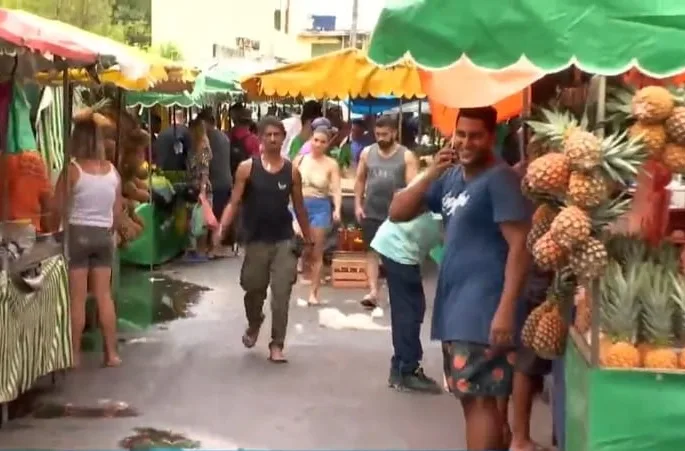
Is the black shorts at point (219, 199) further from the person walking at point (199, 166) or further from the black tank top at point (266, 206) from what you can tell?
the black tank top at point (266, 206)

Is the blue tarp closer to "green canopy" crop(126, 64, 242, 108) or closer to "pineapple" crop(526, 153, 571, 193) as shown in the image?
"green canopy" crop(126, 64, 242, 108)

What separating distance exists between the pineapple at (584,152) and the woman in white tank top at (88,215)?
15.2 feet

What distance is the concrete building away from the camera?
33.1 meters

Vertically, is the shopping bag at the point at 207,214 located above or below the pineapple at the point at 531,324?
below

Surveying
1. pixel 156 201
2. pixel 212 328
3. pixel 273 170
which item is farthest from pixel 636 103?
pixel 156 201

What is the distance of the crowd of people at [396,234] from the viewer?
15.9 feet

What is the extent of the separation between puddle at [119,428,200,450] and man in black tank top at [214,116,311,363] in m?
1.96

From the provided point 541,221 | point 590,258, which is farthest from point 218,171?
point 590,258

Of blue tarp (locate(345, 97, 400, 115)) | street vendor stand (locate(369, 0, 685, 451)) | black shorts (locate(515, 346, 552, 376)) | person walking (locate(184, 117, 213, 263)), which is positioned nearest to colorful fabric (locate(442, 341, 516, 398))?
street vendor stand (locate(369, 0, 685, 451))

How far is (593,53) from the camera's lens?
13.3ft

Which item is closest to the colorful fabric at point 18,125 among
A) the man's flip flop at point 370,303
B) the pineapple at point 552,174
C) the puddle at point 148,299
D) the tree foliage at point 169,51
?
the puddle at point 148,299

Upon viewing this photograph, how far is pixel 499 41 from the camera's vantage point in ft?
13.4

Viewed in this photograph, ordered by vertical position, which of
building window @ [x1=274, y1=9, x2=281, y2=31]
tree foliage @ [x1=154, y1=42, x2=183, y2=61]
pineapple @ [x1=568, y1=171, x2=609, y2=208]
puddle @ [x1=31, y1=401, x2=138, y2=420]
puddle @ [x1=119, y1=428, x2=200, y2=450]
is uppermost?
building window @ [x1=274, y1=9, x2=281, y2=31]

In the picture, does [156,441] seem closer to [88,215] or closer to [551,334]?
[88,215]
